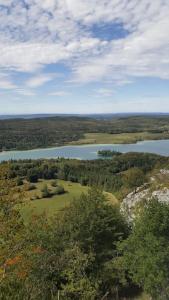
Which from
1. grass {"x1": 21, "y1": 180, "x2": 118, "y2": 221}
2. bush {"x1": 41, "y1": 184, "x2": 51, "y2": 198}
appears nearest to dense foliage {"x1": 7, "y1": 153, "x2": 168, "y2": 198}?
grass {"x1": 21, "y1": 180, "x2": 118, "y2": 221}

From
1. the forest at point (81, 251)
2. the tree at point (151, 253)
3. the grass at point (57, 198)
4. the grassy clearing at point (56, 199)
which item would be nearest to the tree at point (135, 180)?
the grass at point (57, 198)

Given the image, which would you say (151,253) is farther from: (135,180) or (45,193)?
(45,193)

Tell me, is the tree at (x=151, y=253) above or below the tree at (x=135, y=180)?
above

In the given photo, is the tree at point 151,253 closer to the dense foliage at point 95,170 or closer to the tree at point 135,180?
the tree at point 135,180

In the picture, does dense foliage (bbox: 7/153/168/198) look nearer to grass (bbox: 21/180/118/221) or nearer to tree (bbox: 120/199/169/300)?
grass (bbox: 21/180/118/221)

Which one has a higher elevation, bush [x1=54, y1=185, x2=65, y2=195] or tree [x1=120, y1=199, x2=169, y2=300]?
tree [x1=120, y1=199, x2=169, y2=300]

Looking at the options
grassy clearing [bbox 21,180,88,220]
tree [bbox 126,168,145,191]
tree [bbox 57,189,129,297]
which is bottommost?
grassy clearing [bbox 21,180,88,220]

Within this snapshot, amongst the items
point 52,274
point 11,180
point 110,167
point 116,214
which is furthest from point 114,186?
point 11,180

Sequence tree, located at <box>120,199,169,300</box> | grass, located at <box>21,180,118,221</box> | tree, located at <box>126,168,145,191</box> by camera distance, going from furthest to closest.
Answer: grass, located at <box>21,180,118,221</box> < tree, located at <box>126,168,145,191</box> < tree, located at <box>120,199,169,300</box>
